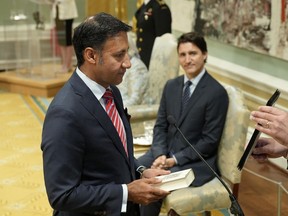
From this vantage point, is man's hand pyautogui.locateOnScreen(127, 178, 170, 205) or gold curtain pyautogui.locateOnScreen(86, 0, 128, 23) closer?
man's hand pyautogui.locateOnScreen(127, 178, 170, 205)

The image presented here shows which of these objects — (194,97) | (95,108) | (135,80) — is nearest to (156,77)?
(135,80)

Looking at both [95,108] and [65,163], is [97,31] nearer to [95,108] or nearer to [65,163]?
[95,108]

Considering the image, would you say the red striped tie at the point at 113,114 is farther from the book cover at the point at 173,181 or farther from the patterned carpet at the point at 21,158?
the patterned carpet at the point at 21,158

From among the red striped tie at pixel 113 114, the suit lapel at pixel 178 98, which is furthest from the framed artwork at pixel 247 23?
the red striped tie at pixel 113 114

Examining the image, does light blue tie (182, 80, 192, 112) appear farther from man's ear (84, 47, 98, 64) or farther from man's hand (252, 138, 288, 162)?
man's ear (84, 47, 98, 64)

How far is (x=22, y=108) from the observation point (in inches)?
260

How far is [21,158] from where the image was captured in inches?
197

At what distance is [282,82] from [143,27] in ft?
4.83

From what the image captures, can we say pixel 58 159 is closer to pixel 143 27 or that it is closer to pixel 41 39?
pixel 143 27

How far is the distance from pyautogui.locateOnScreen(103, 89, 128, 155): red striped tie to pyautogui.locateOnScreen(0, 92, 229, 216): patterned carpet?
181cm

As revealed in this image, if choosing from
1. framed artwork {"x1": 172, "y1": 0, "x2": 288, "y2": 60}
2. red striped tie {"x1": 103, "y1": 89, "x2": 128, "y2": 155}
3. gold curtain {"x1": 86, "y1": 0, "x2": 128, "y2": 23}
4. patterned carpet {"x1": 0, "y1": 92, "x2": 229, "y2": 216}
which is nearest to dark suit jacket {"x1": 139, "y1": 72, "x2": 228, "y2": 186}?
patterned carpet {"x1": 0, "y1": 92, "x2": 229, "y2": 216}

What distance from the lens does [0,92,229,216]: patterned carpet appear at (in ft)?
13.1

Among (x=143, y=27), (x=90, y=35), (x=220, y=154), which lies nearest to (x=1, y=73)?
(x=143, y=27)

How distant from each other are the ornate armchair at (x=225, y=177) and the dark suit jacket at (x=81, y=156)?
1111 mm
